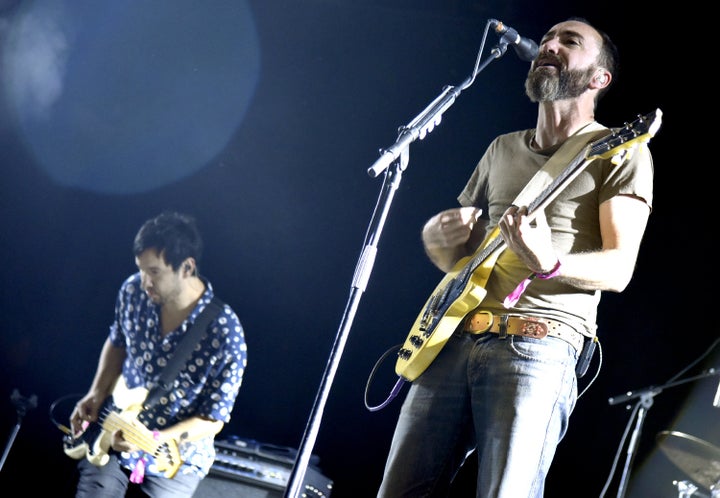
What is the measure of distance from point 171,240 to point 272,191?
0.73 metres

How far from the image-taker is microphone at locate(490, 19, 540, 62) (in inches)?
82.9

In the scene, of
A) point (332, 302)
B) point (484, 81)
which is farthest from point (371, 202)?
point (484, 81)

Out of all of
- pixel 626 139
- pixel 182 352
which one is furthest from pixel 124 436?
pixel 626 139

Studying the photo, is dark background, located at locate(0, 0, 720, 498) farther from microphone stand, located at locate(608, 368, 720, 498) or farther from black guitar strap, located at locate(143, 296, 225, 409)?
microphone stand, located at locate(608, 368, 720, 498)

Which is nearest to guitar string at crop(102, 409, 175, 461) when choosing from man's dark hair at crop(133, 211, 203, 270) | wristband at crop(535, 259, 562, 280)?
man's dark hair at crop(133, 211, 203, 270)

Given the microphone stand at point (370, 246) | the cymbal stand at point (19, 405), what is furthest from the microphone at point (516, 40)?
the cymbal stand at point (19, 405)

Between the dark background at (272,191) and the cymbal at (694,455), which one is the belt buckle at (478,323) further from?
the dark background at (272,191)

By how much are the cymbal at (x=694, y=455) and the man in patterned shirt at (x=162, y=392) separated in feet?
5.81

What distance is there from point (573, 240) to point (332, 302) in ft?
7.62

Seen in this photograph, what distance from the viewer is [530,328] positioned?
5.36ft

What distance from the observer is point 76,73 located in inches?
157

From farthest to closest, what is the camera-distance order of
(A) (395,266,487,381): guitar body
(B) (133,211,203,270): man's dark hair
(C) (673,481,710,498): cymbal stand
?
(B) (133,211,203,270): man's dark hair → (C) (673,481,710,498): cymbal stand → (A) (395,266,487,381): guitar body

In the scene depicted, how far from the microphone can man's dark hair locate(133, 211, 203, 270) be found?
1994mm

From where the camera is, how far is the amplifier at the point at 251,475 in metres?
2.93
